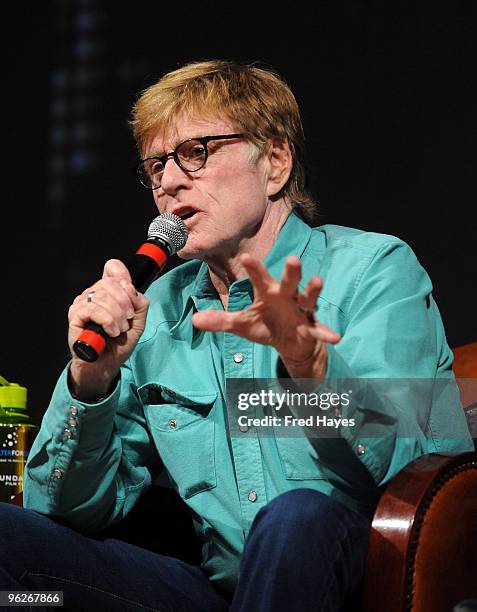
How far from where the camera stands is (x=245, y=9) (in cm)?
227

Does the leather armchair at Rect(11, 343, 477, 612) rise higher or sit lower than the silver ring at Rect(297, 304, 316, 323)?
lower

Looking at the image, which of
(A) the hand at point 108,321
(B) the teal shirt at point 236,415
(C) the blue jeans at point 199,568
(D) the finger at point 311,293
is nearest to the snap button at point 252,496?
(B) the teal shirt at point 236,415

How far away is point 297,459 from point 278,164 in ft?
1.93

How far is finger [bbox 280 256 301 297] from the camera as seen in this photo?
1.01 metres

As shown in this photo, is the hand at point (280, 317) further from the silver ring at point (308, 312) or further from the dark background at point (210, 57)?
the dark background at point (210, 57)

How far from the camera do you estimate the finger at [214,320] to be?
105cm

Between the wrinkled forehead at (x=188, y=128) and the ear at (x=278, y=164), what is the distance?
11cm

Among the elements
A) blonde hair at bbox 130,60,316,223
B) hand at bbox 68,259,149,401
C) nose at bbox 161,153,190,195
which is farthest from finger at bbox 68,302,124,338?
blonde hair at bbox 130,60,316,223

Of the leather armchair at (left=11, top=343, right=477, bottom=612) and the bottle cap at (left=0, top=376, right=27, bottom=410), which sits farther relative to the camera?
the bottle cap at (left=0, top=376, right=27, bottom=410)

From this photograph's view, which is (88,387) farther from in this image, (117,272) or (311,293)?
(311,293)

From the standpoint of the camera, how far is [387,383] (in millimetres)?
1251

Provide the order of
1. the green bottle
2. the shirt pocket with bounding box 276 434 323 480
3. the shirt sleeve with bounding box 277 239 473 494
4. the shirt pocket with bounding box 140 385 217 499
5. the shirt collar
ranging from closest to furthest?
1. the shirt sleeve with bounding box 277 239 473 494
2. the shirt pocket with bounding box 276 434 323 480
3. the shirt pocket with bounding box 140 385 217 499
4. the shirt collar
5. the green bottle

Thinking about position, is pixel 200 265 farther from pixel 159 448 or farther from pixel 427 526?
pixel 427 526

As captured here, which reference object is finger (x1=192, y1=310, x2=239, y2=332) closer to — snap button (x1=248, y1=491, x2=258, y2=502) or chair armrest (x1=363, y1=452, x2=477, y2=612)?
chair armrest (x1=363, y1=452, x2=477, y2=612)
